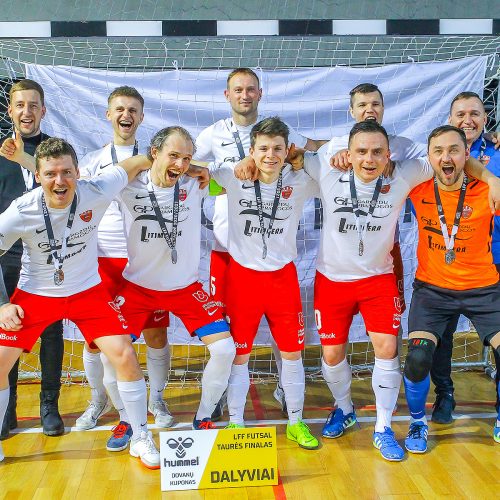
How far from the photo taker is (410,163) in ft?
11.3

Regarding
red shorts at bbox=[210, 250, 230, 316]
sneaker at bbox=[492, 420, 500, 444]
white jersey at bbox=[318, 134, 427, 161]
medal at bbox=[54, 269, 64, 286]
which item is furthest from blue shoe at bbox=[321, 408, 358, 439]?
medal at bbox=[54, 269, 64, 286]

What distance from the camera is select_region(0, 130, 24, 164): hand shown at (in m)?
3.30

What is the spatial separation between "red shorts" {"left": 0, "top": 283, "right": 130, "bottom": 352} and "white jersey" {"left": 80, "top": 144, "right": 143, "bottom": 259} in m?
0.52

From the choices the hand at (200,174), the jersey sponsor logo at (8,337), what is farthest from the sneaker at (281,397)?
the jersey sponsor logo at (8,337)

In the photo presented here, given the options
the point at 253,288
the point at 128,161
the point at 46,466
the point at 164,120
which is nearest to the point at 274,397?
the point at 253,288

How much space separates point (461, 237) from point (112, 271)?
192cm

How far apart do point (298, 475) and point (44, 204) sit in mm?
1776

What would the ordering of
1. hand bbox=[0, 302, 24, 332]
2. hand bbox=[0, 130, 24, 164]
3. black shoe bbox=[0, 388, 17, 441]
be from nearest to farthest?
hand bbox=[0, 302, 24, 332] < hand bbox=[0, 130, 24, 164] < black shoe bbox=[0, 388, 17, 441]

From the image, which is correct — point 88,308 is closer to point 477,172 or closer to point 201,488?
point 201,488

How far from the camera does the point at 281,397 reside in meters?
4.13

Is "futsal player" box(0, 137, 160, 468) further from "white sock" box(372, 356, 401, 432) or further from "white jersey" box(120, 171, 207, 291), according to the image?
"white sock" box(372, 356, 401, 432)

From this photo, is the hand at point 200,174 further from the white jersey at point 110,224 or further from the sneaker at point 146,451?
A: the sneaker at point 146,451

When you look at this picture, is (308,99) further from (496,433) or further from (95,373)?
(496,433)

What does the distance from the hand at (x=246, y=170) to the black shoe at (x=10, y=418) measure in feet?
5.96
